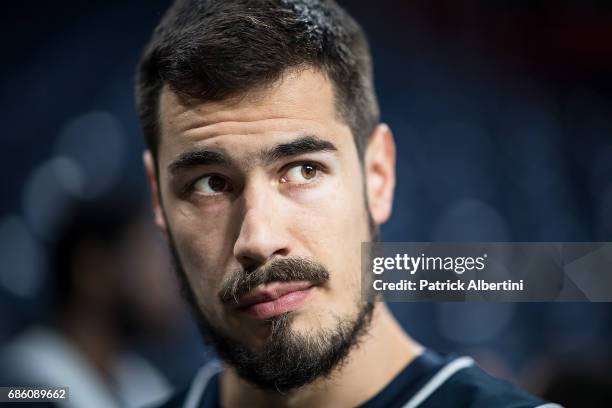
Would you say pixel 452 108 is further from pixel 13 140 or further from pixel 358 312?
pixel 13 140

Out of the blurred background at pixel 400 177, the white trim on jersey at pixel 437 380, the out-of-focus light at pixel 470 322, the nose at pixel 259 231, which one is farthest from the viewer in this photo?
the out-of-focus light at pixel 470 322

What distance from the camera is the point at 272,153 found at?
4.11ft

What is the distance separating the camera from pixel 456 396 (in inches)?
51.8

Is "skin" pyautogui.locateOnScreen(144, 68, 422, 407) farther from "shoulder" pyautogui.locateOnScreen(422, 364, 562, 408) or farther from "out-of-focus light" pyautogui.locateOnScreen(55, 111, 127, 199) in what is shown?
"out-of-focus light" pyautogui.locateOnScreen(55, 111, 127, 199)

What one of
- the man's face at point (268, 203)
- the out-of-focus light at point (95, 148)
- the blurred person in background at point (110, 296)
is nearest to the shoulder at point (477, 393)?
the man's face at point (268, 203)

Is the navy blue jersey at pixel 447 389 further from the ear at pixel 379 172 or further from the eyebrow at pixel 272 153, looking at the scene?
the eyebrow at pixel 272 153

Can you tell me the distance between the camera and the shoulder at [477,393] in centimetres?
126

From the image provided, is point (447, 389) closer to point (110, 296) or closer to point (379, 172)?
point (379, 172)

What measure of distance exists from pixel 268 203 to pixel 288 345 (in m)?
0.25

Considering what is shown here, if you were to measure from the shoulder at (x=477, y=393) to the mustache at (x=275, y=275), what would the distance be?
314mm

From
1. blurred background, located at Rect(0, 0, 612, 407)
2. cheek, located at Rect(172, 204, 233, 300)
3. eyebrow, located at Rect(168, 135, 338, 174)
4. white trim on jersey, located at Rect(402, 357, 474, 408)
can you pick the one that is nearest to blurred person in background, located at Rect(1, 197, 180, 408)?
blurred background, located at Rect(0, 0, 612, 407)

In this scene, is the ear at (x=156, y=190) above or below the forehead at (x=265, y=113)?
below

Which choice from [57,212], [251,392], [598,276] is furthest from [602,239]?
[57,212]

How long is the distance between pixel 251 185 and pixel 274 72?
21 centimetres
